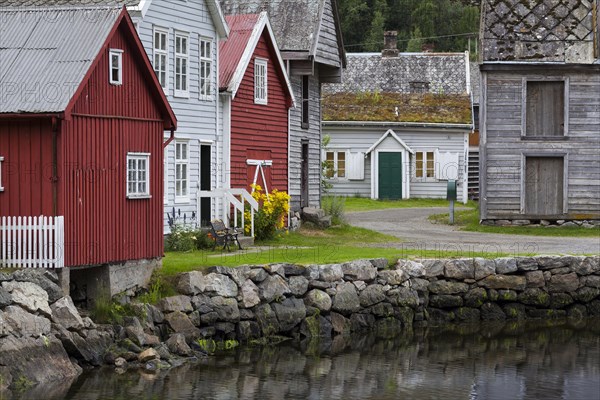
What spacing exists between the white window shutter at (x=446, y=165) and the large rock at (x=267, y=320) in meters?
28.6

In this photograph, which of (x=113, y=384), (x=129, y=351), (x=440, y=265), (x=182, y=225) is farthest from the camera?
(x=182, y=225)

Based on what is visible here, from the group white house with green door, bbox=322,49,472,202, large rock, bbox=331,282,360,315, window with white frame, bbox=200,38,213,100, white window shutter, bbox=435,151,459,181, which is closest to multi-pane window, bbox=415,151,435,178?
white house with green door, bbox=322,49,472,202

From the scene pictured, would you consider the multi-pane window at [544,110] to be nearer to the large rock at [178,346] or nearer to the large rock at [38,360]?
the large rock at [178,346]

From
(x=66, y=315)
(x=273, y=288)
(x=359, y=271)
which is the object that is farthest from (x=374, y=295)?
(x=66, y=315)

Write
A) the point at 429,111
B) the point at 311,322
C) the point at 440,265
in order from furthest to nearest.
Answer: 1. the point at 429,111
2. the point at 440,265
3. the point at 311,322

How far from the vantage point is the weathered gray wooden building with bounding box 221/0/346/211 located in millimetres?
37188

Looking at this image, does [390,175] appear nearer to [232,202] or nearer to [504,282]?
[232,202]

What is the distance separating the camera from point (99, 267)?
Result: 22.9 metres

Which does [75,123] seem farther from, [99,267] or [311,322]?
[311,322]

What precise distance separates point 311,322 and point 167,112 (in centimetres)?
514

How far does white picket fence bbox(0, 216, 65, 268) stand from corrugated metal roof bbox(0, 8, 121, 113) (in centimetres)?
190

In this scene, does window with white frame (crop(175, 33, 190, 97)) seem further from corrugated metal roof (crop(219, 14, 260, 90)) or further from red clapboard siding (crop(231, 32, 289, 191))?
red clapboard siding (crop(231, 32, 289, 191))

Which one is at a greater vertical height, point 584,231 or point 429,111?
point 429,111

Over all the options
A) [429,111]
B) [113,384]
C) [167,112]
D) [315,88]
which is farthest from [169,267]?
[429,111]
